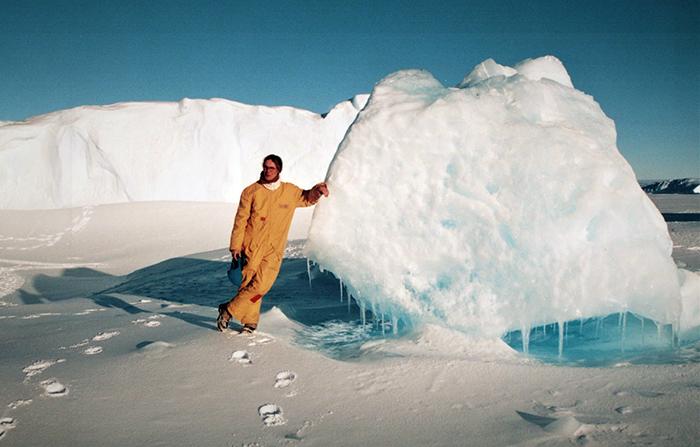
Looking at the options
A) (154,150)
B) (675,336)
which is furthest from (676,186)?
(675,336)

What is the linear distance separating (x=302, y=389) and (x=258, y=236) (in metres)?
1.40

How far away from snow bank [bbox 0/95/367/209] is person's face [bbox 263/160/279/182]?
1508cm

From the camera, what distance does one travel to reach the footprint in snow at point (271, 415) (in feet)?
6.87

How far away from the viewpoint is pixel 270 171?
11.3 feet

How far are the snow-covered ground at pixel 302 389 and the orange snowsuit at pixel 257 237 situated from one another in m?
0.28

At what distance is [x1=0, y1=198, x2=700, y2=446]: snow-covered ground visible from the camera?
1939 mm

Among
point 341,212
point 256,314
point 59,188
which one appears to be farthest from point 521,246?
point 59,188

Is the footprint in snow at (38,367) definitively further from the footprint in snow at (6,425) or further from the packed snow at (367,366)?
the footprint in snow at (6,425)

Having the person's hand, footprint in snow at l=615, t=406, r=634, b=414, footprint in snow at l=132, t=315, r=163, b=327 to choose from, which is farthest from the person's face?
footprint in snow at l=615, t=406, r=634, b=414

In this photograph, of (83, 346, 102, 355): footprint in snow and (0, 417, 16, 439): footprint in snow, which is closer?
(0, 417, 16, 439): footprint in snow

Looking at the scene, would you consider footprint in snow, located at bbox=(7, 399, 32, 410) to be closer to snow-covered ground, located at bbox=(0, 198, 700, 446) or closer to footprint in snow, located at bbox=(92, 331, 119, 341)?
snow-covered ground, located at bbox=(0, 198, 700, 446)

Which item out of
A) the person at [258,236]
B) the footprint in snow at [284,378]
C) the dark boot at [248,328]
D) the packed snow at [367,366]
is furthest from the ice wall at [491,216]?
the footprint in snow at [284,378]

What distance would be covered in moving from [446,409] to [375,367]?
2.06 feet

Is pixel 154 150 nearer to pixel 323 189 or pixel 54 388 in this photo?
pixel 323 189
